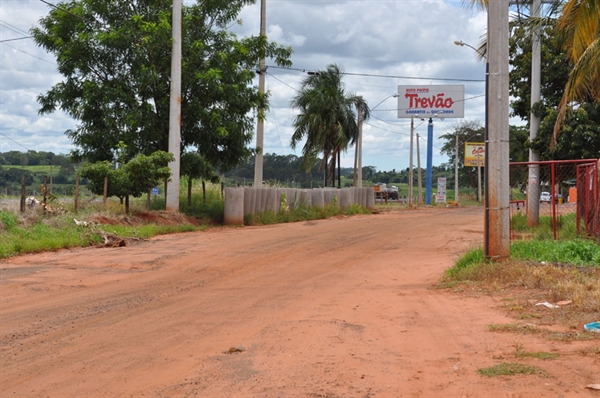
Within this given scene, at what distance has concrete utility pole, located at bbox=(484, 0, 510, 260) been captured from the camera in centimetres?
1164

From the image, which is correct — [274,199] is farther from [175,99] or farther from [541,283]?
[541,283]

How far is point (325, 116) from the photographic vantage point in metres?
48.2

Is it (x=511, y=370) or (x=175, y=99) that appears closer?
(x=511, y=370)

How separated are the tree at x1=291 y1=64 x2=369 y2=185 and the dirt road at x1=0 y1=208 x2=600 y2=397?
33.5 meters

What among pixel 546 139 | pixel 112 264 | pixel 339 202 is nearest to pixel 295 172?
pixel 339 202

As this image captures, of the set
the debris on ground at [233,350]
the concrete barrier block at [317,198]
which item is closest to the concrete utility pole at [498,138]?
the debris on ground at [233,350]

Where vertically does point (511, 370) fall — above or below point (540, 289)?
below

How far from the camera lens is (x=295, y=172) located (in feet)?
298

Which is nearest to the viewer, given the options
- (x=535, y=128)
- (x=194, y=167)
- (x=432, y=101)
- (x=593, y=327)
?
(x=593, y=327)

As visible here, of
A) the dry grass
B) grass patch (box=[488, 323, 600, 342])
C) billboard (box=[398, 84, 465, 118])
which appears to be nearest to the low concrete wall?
the dry grass

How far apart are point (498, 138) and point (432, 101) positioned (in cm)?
5087

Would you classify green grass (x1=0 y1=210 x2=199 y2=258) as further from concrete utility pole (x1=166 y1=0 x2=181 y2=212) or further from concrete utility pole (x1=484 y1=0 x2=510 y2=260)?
concrete utility pole (x1=484 y1=0 x2=510 y2=260)

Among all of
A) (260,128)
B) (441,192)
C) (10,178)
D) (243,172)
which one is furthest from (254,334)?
(243,172)

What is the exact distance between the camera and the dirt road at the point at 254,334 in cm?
596
